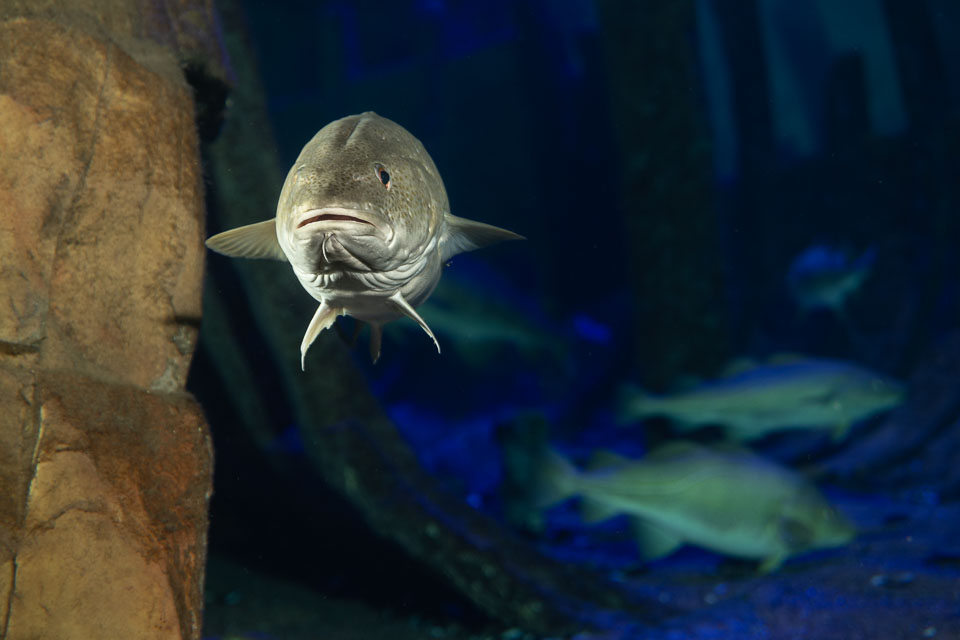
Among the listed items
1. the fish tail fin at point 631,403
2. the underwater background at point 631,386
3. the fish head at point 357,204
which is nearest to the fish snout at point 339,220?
the fish head at point 357,204

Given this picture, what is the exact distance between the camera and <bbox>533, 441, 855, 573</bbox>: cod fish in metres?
4.31

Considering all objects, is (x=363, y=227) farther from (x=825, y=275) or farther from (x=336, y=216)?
(x=825, y=275)

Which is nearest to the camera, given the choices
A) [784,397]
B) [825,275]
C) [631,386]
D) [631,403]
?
[784,397]

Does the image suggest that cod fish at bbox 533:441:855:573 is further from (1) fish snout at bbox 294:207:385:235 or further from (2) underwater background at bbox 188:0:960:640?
(1) fish snout at bbox 294:207:385:235

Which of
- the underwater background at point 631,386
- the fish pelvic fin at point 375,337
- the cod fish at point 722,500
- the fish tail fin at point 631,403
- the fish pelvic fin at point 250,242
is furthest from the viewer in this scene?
the fish tail fin at point 631,403

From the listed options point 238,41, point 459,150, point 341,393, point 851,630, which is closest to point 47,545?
point 341,393

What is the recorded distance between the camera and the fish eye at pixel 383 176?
184cm

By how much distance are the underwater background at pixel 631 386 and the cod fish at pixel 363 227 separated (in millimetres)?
1003

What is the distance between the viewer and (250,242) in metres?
2.29

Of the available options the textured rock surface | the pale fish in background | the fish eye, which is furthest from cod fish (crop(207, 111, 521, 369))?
Answer: the pale fish in background

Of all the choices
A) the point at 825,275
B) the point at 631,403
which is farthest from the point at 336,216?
the point at 825,275

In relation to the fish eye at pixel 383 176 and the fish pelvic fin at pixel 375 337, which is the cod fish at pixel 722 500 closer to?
the fish pelvic fin at pixel 375 337

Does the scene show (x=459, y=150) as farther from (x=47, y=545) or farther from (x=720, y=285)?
(x=47, y=545)

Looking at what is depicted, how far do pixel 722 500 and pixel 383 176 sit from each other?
381 centimetres
